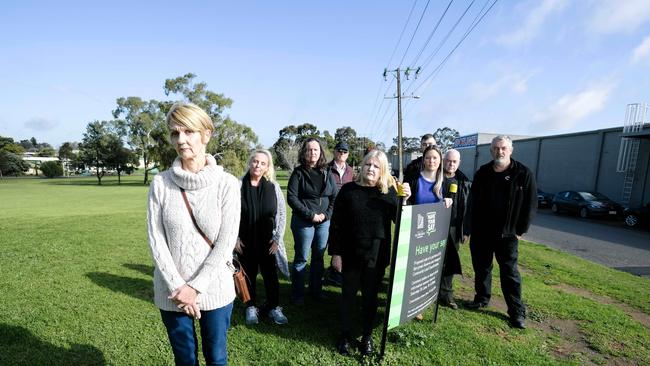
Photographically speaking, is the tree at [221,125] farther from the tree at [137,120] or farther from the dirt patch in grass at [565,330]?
the dirt patch in grass at [565,330]

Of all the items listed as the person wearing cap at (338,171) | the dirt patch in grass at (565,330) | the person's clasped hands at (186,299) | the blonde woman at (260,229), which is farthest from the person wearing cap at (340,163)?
the person's clasped hands at (186,299)

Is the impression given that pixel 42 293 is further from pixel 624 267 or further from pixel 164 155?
pixel 164 155

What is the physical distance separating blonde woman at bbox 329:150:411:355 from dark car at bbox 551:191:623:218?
1866cm

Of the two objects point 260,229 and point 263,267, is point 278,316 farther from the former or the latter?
point 260,229

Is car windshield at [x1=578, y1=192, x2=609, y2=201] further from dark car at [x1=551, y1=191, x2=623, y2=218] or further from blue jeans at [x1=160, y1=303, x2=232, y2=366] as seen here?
blue jeans at [x1=160, y1=303, x2=232, y2=366]

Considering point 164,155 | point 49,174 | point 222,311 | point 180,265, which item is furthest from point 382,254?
point 49,174

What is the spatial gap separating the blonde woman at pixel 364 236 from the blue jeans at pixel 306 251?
917mm

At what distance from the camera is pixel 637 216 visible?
1455 centimetres

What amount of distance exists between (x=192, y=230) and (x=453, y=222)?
331 cm

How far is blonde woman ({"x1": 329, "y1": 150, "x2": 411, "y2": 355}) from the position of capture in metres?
3.31

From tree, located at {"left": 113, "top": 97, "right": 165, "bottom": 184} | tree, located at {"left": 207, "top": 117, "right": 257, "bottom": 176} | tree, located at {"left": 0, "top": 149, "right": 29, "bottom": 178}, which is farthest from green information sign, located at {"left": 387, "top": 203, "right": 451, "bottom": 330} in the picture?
tree, located at {"left": 0, "top": 149, "right": 29, "bottom": 178}

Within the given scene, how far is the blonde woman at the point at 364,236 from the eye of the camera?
3307 mm

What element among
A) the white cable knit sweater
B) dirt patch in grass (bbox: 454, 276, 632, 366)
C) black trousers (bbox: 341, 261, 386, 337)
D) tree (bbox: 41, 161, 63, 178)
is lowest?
tree (bbox: 41, 161, 63, 178)

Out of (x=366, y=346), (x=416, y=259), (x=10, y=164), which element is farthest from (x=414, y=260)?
(x=10, y=164)
